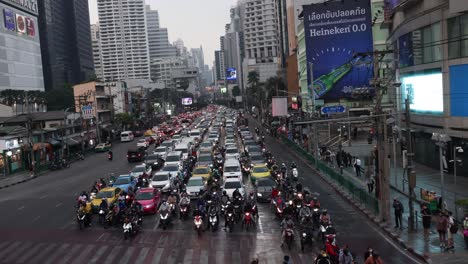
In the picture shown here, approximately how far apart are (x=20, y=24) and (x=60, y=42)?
5404 cm

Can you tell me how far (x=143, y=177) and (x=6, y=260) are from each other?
16.2 m

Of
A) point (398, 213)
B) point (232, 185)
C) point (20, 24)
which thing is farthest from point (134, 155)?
point (20, 24)

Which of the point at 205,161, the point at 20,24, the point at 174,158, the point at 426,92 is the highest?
the point at 20,24

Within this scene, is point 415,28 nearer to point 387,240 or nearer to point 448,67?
point 448,67

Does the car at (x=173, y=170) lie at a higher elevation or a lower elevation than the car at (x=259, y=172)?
higher

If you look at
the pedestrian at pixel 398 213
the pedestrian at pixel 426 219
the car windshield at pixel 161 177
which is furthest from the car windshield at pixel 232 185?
the pedestrian at pixel 426 219

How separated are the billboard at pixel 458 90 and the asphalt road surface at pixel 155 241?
10687 millimetres

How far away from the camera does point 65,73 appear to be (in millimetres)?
179375

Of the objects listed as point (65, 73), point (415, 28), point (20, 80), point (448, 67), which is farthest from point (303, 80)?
point (65, 73)

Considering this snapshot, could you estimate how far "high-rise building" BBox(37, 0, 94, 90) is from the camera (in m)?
163

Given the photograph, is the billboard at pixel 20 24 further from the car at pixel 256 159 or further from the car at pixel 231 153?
the car at pixel 256 159

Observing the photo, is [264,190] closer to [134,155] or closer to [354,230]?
[354,230]

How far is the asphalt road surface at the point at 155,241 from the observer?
64.2 ft

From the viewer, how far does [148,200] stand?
1117 inches
